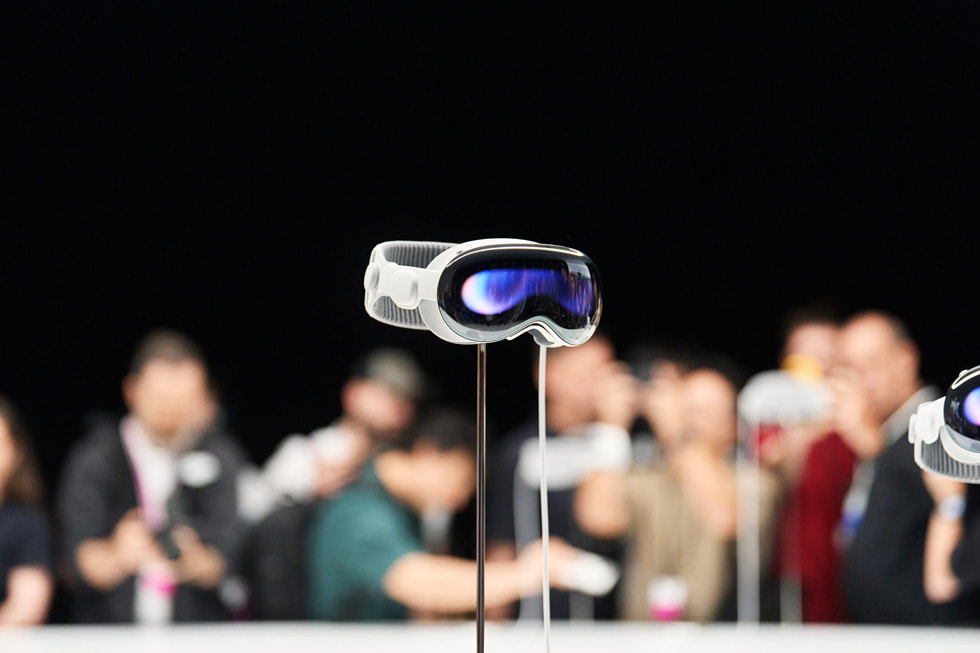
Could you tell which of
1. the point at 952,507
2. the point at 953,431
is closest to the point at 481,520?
the point at 953,431

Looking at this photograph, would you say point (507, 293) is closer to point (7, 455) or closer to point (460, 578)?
point (460, 578)

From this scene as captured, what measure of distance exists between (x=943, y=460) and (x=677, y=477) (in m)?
2.04

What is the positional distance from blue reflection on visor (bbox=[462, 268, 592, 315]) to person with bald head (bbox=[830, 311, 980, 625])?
177 centimetres

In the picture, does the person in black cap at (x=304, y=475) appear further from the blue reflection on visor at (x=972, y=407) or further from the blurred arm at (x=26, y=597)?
the blue reflection on visor at (x=972, y=407)

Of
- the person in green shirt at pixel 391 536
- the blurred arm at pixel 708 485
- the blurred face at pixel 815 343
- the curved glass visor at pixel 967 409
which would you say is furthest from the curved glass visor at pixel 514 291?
the blurred face at pixel 815 343

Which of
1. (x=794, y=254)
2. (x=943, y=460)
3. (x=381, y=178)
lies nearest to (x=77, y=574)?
(x=381, y=178)

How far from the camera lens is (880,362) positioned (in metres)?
3.09

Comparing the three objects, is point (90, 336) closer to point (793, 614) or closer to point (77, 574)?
point (77, 574)

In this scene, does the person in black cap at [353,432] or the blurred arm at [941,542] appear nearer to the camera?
the blurred arm at [941,542]

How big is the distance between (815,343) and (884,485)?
2.69 ft

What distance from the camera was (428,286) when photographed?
3.19 feet

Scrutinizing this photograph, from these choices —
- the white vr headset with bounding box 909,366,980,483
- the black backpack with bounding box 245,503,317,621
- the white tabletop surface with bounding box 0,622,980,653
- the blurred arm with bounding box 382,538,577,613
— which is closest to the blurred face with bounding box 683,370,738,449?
the blurred arm with bounding box 382,538,577,613

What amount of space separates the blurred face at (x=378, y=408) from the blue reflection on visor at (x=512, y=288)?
6.88 ft

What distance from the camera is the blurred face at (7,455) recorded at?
9.36 feet
